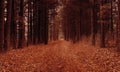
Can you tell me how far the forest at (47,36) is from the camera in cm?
1265

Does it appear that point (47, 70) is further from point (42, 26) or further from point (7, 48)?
point (42, 26)

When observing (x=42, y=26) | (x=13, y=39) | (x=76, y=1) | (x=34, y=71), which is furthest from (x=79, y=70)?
(x=76, y=1)

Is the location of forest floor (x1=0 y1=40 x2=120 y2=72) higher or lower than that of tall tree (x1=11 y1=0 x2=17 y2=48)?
lower

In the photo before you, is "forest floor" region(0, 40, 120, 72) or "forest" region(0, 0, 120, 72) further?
"forest" region(0, 0, 120, 72)

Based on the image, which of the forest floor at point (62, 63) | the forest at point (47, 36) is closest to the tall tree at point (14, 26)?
the forest at point (47, 36)

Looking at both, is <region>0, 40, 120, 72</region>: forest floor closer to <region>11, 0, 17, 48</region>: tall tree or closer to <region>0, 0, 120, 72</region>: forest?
<region>0, 0, 120, 72</region>: forest

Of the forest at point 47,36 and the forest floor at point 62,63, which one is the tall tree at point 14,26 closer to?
the forest at point 47,36

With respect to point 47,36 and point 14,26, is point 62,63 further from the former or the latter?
point 47,36

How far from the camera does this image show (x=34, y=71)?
Answer: 31.1 feet

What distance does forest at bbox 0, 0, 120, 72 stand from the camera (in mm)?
12648

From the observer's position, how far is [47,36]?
102 feet

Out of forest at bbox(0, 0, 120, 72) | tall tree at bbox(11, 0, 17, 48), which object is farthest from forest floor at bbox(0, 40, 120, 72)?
tall tree at bbox(11, 0, 17, 48)

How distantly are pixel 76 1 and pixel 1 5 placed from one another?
21616 millimetres

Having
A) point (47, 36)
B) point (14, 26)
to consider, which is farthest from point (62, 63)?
point (47, 36)
